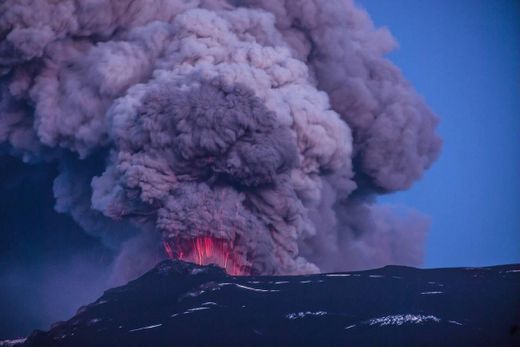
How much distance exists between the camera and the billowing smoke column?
29.3 metres

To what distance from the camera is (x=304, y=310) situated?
25828 millimetres

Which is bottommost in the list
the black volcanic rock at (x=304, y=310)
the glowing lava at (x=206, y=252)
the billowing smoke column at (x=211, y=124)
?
the black volcanic rock at (x=304, y=310)

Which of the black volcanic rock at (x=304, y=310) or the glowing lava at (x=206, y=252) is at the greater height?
the glowing lava at (x=206, y=252)

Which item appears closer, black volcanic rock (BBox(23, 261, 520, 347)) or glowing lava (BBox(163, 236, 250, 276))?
black volcanic rock (BBox(23, 261, 520, 347))

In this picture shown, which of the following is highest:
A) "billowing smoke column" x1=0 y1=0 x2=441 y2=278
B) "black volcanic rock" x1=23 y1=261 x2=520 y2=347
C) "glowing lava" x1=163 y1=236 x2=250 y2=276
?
"billowing smoke column" x1=0 y1=0 x2=441 y2=278

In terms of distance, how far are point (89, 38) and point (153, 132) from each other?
7.49 m

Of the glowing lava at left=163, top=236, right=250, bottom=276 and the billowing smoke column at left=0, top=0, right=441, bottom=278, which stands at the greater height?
the billowing smoke column at left=0, top=0, right=441, bottom=278

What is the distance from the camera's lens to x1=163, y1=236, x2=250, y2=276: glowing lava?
29.0 m

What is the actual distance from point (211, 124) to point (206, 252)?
183 inches

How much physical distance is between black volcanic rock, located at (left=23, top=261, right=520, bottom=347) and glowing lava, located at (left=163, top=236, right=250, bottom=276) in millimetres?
1566

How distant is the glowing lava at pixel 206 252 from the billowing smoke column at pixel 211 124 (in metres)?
0.06

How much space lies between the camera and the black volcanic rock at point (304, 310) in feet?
78.5

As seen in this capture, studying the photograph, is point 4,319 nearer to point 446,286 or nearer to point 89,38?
point 89,38

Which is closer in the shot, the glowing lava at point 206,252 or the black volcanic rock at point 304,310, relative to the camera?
the black volcanic rock at point 304,310
